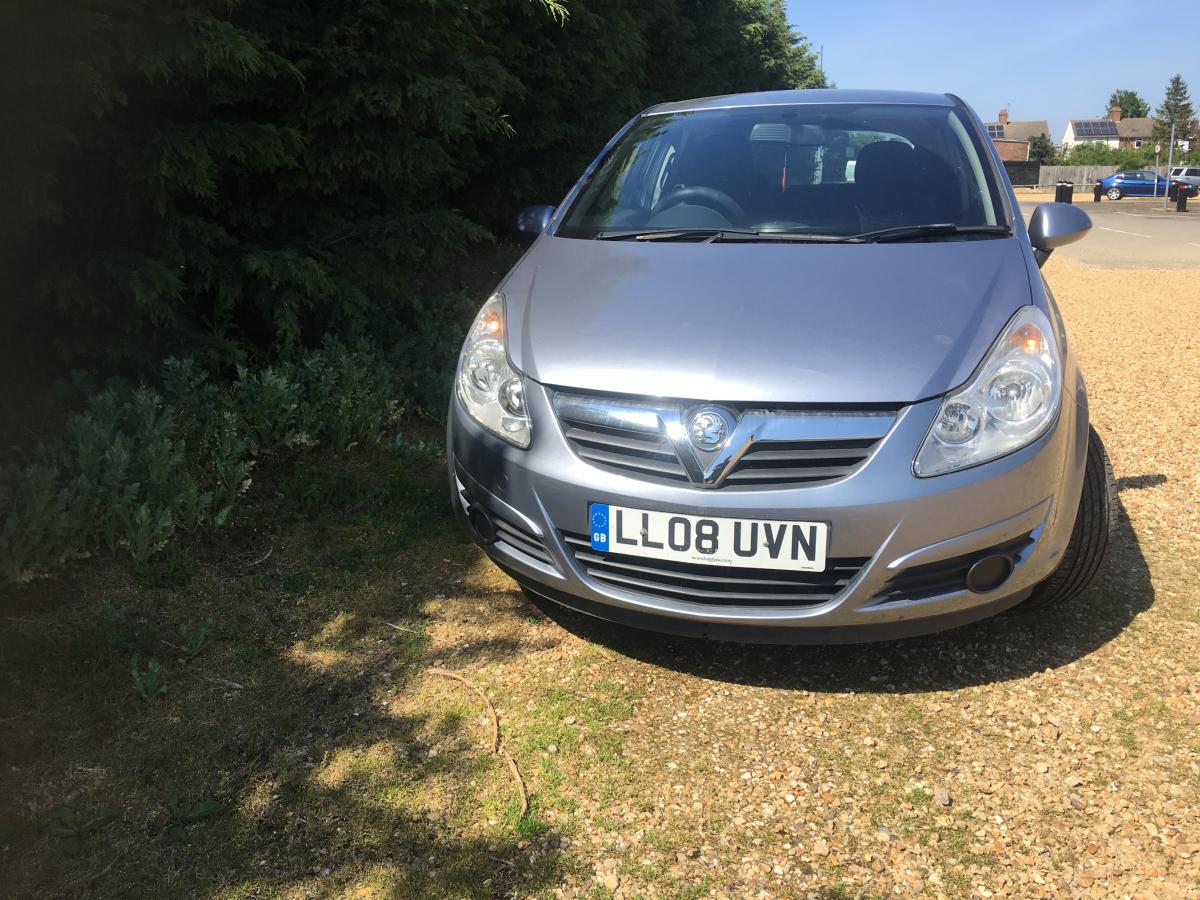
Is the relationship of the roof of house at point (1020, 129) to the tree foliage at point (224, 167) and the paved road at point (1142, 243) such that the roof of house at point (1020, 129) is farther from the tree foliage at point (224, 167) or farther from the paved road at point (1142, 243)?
the tree foliage at point (224, 167)

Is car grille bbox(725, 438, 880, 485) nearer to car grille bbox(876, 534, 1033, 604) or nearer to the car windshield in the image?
car grille bbox(876, 534, 1033, 604)

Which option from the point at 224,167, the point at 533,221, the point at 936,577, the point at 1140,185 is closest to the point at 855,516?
the point at 936,577

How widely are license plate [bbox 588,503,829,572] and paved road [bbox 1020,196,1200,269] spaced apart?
8842 mm

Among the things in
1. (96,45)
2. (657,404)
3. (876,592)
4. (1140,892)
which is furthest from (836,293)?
Result: (96,45)

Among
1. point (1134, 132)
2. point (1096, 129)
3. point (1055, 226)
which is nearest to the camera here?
point (1055, 226)

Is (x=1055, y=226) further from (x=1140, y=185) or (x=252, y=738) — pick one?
(x=1140, y=185)

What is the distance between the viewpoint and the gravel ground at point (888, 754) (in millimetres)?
2096

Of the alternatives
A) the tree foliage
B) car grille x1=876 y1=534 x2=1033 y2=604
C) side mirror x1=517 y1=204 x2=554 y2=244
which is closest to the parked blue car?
the tree foliage

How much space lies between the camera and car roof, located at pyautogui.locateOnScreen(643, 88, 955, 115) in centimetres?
397

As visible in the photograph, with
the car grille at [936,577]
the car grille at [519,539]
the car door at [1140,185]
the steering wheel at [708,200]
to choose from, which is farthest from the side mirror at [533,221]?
the car door at [1140,185]

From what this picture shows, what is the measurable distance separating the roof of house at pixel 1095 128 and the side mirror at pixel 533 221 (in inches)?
5224

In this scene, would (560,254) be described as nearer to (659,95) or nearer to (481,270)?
(481,270)

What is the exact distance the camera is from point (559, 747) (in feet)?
8.22

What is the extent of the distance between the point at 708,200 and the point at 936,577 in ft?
5.81
